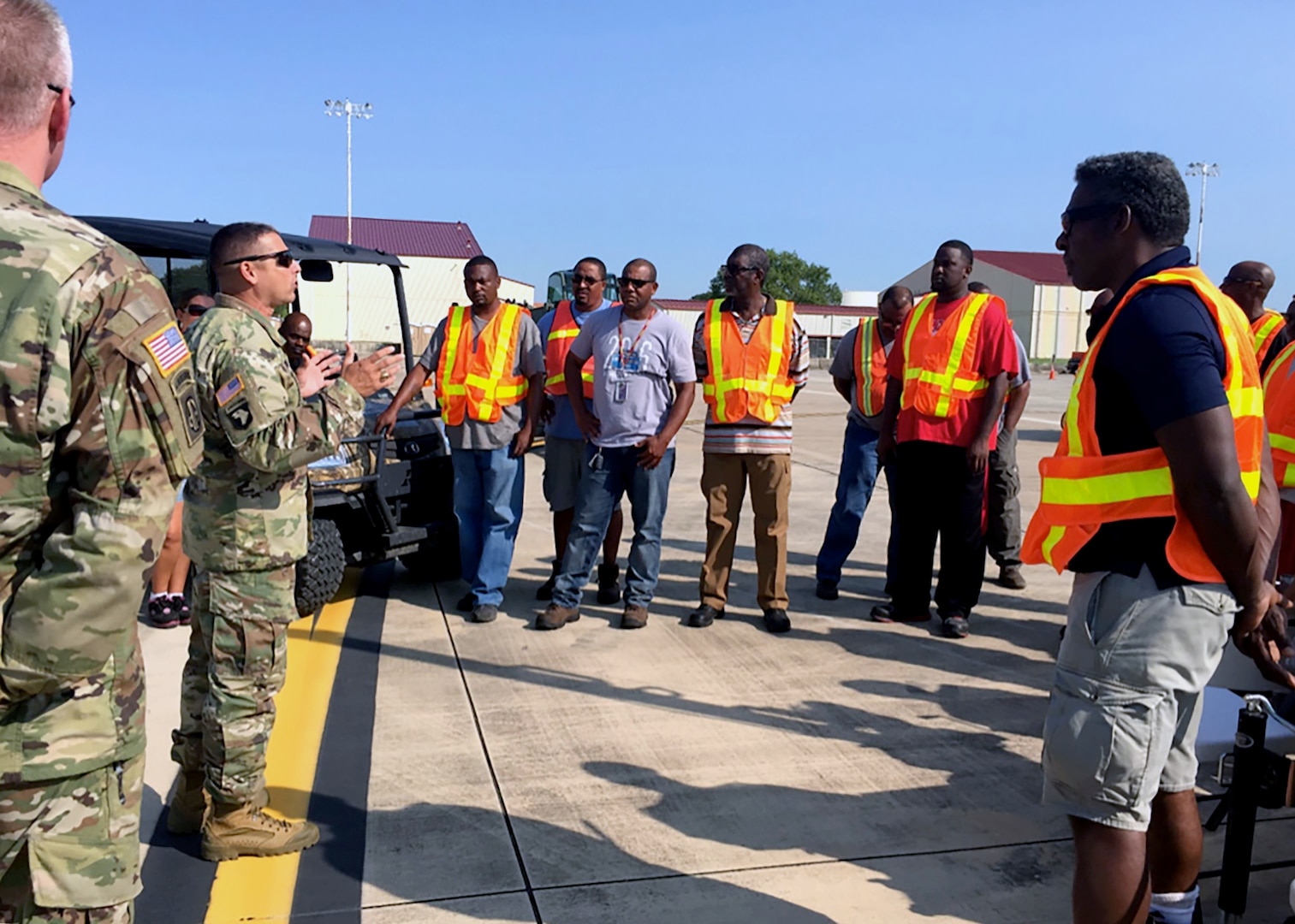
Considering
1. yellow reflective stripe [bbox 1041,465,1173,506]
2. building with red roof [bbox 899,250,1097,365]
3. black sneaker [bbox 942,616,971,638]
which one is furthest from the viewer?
building with red roof [bbox 899,250,1097,365]

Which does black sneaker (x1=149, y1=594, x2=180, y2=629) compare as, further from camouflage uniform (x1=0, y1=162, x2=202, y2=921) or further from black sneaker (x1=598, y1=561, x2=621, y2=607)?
camouflage uniform (x1=0, y1=162, x2=202, y2=921)

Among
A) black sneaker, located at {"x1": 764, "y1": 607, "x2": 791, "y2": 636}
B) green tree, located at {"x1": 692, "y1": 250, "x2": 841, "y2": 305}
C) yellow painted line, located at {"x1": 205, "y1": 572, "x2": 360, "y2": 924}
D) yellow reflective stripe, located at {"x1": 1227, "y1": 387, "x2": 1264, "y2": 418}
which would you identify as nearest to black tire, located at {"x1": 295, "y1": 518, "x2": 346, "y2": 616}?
yellow painted line, located at {"x1": 205, "y1": 572, "x2": 360, "y2": 924}

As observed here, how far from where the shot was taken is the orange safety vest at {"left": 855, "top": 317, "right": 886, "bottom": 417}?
662 centimetres

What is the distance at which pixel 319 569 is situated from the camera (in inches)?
214

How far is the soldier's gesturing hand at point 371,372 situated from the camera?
3.29 metres

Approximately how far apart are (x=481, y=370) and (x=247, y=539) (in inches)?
118

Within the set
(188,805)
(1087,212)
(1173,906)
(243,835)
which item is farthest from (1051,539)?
(188,805)

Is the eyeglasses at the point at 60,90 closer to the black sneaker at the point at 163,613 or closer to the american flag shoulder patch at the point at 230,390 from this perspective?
the american flag shoulder patch at the point at 230,390

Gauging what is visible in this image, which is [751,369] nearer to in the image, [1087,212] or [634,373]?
[634,373]

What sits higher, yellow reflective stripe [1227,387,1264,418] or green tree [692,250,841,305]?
green tree [692,250,841,305]

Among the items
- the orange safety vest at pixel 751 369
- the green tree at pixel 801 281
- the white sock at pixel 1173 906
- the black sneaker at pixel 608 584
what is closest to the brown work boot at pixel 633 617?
the black sneaker at pixel 608 584

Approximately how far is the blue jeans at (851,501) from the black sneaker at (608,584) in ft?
4.12

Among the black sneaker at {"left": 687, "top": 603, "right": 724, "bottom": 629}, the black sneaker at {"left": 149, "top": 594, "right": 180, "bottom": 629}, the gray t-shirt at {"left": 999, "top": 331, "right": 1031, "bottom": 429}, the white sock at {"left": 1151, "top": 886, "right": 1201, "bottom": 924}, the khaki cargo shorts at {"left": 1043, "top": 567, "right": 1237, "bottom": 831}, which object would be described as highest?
the gray t-shirt at {"left": 999, "top": 331, "right": 1031, "bottom": 429}

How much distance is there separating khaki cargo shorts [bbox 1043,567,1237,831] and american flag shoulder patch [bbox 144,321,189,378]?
6.47 ft
